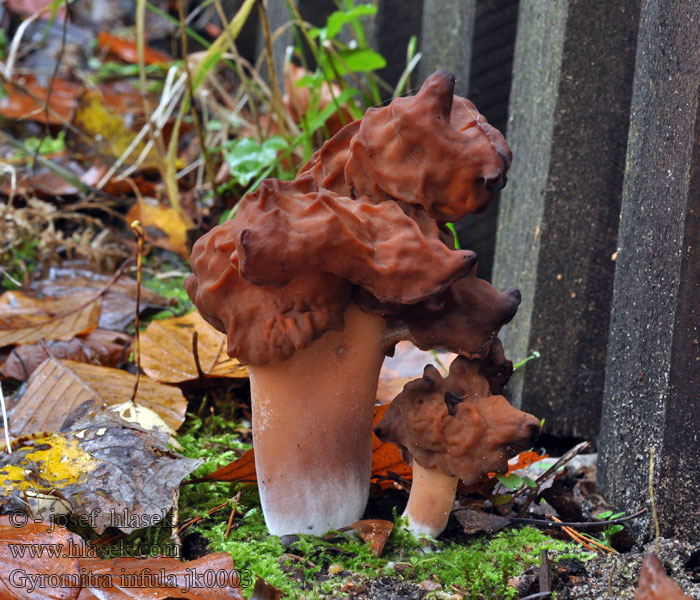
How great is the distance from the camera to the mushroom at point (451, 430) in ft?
5.58

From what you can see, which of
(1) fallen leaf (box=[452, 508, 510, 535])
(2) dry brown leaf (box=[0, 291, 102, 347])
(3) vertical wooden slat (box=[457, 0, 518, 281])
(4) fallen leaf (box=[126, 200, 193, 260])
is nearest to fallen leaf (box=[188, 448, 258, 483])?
(1) fallen leaf (box=[452, 508, 510, 535])

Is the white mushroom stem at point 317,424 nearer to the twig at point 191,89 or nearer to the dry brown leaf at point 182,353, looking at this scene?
the dry brown leaf at point 182,353

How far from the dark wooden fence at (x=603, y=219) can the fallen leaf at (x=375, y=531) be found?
654 mm

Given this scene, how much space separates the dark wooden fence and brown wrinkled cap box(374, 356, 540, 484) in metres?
0.43

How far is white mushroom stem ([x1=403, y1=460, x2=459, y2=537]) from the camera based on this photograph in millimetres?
1813

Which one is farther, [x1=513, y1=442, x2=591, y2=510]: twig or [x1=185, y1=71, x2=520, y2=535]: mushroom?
[x1=513, y1=442, x2=591, y2=510]: twig

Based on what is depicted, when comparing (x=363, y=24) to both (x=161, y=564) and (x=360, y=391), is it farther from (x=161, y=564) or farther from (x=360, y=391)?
(x=161, y=564)

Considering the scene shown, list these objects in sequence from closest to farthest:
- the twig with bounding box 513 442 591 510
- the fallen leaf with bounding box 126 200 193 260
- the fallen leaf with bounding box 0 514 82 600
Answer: the fallen leaf with bounding box 0 514 82 600, the twig with bounding box 513 442 591 510, the fallen leaf with bounding box 126 200 193 260

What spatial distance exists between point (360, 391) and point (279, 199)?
539 mm

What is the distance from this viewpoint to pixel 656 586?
1.24 m

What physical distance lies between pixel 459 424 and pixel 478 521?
39 centimetres

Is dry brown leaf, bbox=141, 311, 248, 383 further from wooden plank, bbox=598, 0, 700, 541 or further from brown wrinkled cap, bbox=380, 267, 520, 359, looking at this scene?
wooden plank, bbox=598, 0, 700, 541

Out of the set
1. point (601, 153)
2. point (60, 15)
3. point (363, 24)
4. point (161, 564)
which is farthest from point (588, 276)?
point (60, 15)

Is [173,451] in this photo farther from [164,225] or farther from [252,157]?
[164,225]
